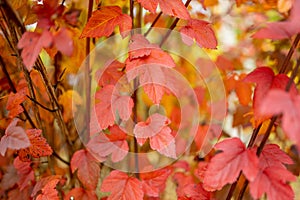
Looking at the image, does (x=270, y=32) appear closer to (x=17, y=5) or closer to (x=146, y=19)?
(x=17, y=5)

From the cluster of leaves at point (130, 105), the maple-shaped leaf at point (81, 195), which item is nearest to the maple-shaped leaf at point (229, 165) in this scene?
the cluster of leaves at point (130, 105)

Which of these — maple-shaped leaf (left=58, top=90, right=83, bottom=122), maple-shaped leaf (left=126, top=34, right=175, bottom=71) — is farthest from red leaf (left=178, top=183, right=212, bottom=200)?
maple-shaped leaf (left=58, top=90, right=83, bottom=122)

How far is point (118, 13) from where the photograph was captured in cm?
102

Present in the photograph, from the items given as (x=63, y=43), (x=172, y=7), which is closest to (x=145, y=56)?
(x=172, y=7)

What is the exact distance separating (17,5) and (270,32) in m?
0.63

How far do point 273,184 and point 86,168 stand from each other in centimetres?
57

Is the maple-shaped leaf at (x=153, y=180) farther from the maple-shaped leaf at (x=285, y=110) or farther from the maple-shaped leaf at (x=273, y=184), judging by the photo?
the maple-shaped leaf at (x=285, y=110)

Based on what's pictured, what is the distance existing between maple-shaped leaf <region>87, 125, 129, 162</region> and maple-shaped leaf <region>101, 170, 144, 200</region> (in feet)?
0.26

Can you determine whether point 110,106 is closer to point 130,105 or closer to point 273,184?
point 130,105

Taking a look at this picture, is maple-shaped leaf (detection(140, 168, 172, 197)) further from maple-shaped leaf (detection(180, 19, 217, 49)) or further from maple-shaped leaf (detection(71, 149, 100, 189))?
maple-shaped leaf (detection(180, 19, 217, 49))

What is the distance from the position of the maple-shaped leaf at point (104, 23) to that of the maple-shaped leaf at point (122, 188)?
373 millimetres

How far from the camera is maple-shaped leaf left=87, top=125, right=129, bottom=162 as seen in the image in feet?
3.80

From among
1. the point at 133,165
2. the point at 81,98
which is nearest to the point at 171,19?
the point at 81,98

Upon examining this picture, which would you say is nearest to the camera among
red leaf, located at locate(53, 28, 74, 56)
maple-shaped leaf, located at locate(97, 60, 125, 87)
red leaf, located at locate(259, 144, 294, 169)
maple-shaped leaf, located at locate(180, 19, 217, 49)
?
red leaf, located at locate(53, 28, 74, 56)
